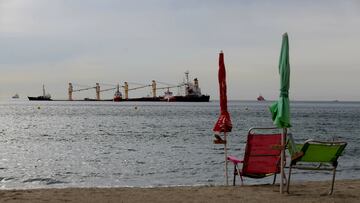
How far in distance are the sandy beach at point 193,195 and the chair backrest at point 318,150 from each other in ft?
1.71

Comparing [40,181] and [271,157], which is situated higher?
[271,157]

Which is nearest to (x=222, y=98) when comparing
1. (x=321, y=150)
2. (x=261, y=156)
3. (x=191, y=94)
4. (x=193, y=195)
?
(x=261, y=156)

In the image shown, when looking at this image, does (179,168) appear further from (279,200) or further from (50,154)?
(279,200)

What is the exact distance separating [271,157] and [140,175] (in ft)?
17.8

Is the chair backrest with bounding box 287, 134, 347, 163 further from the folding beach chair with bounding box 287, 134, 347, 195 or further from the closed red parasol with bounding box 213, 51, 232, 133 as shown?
the closed red parasol with bounding box 213, 51, 232, 133

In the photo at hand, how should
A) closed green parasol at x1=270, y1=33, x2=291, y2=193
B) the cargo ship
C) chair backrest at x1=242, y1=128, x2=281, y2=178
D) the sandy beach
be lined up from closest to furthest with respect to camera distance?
closed green parasol at x1=270, y1=33, x2=291, y2=193, the sandy beach, chair backrest at x1=242, y1=128, x2=281, y2=178, the cargo ship

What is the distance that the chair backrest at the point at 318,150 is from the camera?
7.18 meters

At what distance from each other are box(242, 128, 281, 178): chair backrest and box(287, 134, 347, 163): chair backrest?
92cm

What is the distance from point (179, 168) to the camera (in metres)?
14.6

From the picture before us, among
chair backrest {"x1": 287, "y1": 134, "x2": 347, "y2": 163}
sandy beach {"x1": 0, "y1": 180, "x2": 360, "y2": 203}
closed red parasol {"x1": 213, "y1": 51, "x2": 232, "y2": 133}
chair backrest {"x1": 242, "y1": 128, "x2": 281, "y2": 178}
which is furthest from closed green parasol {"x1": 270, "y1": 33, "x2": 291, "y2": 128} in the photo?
closed red parasol {"x1": 213, "y1": 51, "x2": 232, "y2": 133}

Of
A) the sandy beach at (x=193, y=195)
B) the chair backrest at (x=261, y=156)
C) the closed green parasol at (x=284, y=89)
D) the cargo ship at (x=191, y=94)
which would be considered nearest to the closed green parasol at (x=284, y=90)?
the closed green parasol at (x=284, y=89)

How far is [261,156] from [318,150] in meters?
A: 1.36

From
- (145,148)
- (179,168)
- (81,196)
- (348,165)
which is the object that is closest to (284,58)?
(81,196)

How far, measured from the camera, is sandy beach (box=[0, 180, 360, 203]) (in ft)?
23.3
